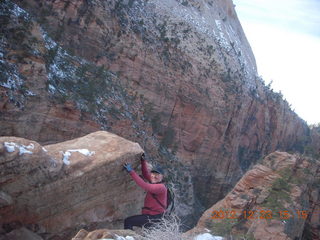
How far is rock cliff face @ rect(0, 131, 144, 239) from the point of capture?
5400 mm

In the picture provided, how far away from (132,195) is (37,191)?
2.26 metres

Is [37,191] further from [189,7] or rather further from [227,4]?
[227,4]

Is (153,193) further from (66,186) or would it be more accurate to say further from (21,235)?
(21,235)

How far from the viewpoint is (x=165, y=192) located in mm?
5559

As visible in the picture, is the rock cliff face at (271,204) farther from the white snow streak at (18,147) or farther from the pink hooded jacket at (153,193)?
the white snow streak at (18,147)

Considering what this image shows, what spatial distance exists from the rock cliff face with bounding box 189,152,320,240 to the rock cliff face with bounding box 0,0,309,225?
7.21m

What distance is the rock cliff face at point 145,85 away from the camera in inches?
500

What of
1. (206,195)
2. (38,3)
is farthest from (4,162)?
(206,195)

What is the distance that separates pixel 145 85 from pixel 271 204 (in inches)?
499

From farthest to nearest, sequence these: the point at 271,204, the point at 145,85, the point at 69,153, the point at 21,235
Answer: the point at 145,85 < the point at 271,204 < the point at 69,153 < the point at 21,235

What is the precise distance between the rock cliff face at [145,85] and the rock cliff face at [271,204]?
23.7 feet

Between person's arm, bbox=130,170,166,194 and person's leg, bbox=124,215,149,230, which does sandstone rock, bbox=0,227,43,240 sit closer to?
person's leg, bbox=124,215,149,230

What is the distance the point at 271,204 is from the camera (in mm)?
12461

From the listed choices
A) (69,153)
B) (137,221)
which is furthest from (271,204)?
(69,153)
